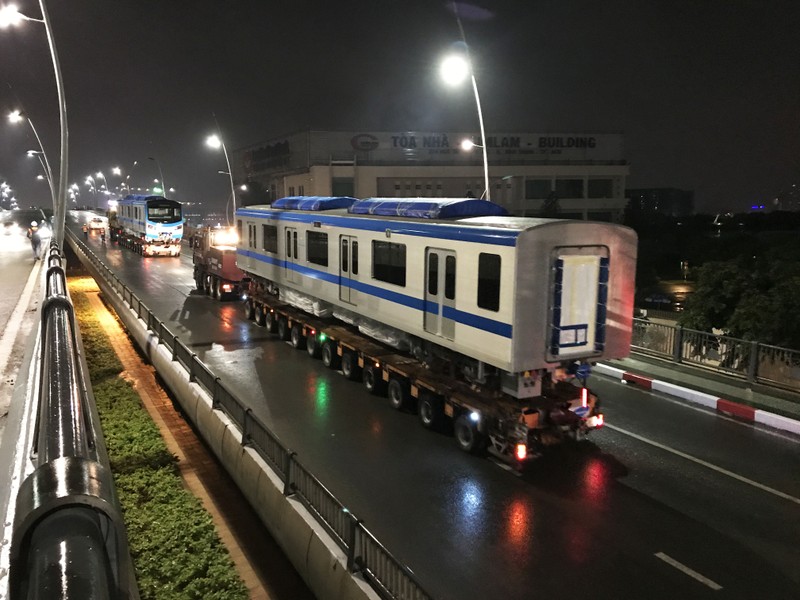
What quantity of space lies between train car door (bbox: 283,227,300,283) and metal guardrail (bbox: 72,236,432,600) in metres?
5.57

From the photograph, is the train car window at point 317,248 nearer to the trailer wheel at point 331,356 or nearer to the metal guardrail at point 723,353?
the trailer wheel at point 331,356

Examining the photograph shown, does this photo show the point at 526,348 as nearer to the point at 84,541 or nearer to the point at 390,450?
the point at 390,450

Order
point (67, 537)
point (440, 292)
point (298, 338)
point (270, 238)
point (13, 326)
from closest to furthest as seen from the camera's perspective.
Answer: point (67, 537) → point (440, 292) → point (298, 338) → point (270, 238) → point (13, 326)

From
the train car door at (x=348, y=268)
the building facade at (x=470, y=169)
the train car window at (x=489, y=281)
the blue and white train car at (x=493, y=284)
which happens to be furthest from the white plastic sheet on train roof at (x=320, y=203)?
the building facade at (x=470, y=169)

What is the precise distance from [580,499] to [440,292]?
3.97 m

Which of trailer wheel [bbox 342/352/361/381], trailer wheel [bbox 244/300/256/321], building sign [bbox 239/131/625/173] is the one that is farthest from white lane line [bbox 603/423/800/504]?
building sign [bbox 239/131/625/173]

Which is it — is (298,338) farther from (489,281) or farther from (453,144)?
(453,144)

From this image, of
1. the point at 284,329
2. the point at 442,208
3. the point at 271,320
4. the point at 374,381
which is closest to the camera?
the point at 442,208

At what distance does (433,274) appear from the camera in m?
11.0

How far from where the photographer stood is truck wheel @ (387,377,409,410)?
12.0m

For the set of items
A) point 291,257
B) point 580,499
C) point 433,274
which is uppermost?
point 433,274

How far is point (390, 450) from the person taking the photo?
33.6 feet

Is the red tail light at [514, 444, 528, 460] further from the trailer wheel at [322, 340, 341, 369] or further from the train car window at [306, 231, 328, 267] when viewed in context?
the train car window at [306, 231, 328, 267]

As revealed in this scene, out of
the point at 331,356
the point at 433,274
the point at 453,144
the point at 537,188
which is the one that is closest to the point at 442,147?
the point at 453,144
